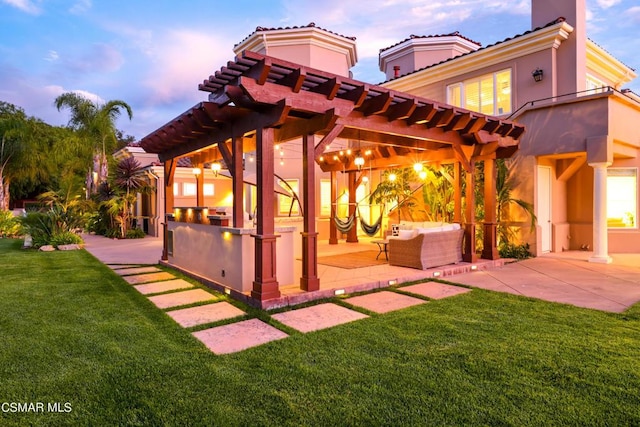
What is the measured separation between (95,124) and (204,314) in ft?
50.7

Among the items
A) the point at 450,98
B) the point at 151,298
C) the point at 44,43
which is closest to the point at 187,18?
the point at 450,98

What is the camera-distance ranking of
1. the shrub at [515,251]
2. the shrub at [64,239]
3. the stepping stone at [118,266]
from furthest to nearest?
the shrub at [64,239] < the shrub at [515,251] < the stepping stone at [118,266]

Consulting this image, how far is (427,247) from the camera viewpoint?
7.05 m

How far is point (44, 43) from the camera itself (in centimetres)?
2575

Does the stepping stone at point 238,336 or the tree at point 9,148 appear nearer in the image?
the stepping stone at point 238,336

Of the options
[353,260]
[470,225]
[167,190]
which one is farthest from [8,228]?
[470,225]

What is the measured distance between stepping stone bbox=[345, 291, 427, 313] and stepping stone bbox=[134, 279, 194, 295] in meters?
2.77

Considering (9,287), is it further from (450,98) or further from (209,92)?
(450,98)

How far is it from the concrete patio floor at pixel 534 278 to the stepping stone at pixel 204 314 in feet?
2.54

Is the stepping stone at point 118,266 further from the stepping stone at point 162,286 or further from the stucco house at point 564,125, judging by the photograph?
the stucco house at point 564,125

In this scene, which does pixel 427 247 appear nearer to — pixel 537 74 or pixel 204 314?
pixel 204 314

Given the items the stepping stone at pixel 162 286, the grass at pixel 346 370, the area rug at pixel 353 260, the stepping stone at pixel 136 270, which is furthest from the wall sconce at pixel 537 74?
the stepping stone at pixel 136 270

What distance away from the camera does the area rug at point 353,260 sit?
771cm

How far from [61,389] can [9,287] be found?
4468mm
